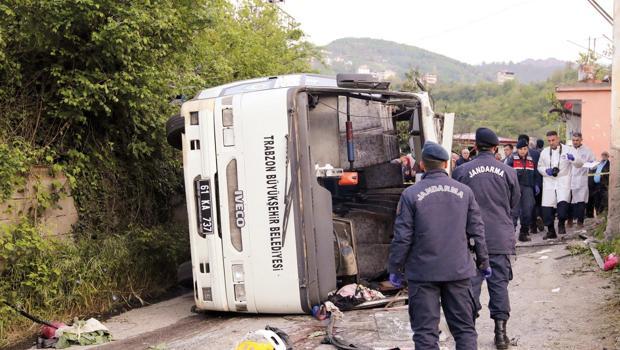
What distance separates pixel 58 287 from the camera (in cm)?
777

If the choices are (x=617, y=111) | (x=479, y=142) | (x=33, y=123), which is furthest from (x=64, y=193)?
(x=617, y=111)

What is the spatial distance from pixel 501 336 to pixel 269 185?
261 cm

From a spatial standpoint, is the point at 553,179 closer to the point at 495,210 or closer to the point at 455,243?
the point at 495,210

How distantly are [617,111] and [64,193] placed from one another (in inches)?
262

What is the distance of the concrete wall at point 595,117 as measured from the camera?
23031mm

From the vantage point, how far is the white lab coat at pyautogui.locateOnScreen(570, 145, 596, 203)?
11.8m

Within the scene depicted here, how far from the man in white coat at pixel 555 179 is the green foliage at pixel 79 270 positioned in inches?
237

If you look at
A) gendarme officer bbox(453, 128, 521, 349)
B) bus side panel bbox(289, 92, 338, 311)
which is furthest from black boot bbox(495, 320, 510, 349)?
bus side panel bbox(289, 92, 338, 311)

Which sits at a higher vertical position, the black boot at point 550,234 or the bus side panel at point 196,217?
the bus side panel at point 196,217

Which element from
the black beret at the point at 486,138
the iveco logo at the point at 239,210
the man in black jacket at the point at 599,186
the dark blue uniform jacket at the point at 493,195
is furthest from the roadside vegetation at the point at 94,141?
the man in black jacket at the point at 599,186

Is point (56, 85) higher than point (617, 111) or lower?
higher

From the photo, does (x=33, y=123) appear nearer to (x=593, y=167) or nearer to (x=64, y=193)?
(x=64, y=193)

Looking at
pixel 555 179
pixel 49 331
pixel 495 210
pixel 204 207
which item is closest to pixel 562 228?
pixel 555 179

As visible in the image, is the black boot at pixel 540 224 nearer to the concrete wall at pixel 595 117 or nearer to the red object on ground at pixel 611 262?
the red object on ground at pixel 611 262
